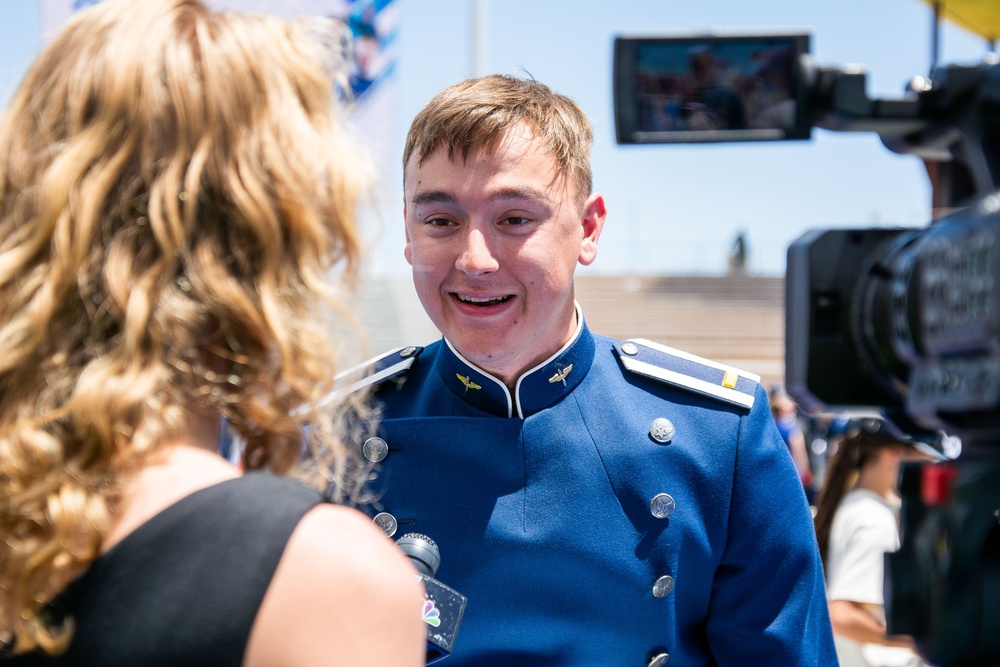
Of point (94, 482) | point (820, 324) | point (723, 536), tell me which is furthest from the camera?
point (723, 536)

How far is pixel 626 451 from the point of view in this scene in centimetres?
208

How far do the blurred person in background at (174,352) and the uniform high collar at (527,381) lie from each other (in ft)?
3.32

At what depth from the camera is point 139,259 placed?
1.07 m

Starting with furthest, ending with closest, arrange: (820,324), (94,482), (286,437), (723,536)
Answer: (723,536), (820,324), (286,437), (94,482)

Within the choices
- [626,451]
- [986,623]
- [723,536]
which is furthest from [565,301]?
[986,623]

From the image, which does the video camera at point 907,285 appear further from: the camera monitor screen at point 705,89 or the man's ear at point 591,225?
the man's ear at point 591,225

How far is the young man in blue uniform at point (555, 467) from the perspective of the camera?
1.98 meters

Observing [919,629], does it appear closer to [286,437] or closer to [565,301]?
[286,437]

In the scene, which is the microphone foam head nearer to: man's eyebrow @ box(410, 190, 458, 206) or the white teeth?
the white teeth

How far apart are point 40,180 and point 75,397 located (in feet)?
0.77

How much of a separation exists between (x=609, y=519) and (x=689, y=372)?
39 centimetres

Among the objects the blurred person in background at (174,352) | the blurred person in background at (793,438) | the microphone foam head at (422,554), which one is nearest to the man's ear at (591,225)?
the microphone foam head at (422,554)

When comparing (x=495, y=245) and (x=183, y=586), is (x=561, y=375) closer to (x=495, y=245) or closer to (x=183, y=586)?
(x=495, y=245)

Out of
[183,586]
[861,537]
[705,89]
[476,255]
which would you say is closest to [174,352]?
[183,586]
